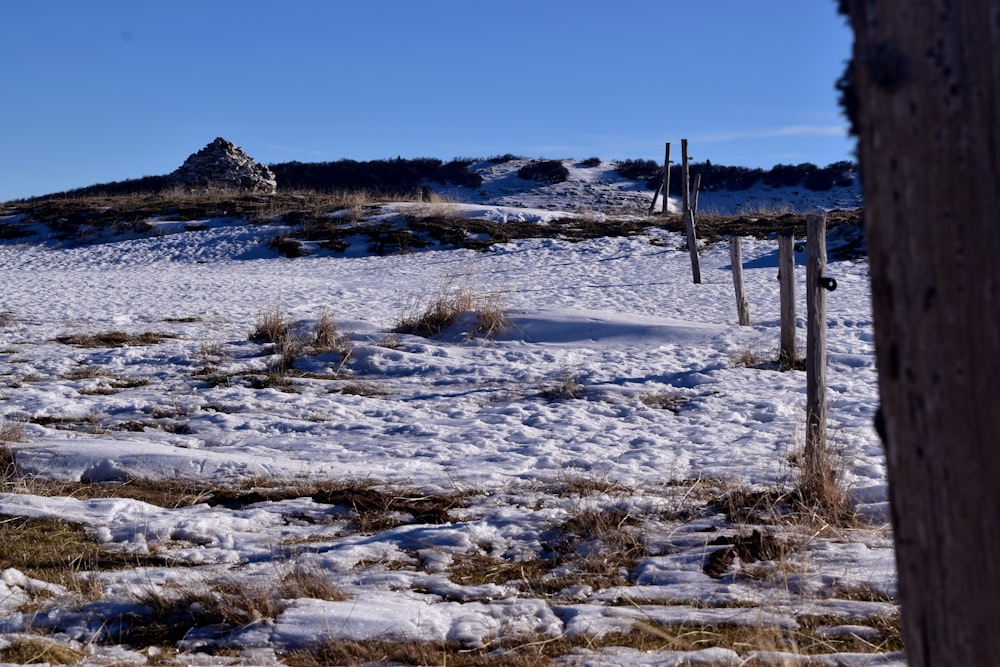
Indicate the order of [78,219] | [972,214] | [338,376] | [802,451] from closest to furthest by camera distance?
[972,214]
[802,451]
[338,376]
[78,219]

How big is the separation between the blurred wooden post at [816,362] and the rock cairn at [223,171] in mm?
23682

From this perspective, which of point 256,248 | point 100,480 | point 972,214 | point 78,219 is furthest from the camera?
point 78,219

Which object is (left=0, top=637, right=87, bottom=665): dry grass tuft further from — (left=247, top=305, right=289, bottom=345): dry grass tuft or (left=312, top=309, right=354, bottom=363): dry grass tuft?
(left=247, top=305, right=289, bottom=345): dry grass tuft

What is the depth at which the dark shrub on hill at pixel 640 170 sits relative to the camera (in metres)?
38.3

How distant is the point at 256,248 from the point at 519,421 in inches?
562

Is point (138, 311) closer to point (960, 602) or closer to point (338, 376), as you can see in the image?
point (338, 376)

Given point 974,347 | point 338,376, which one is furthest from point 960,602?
point 338,376

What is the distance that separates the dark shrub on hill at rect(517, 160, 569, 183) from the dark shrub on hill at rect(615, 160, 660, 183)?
8.76 feet

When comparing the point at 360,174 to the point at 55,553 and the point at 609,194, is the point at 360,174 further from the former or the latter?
the point at 55,553

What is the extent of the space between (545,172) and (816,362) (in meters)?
34.2

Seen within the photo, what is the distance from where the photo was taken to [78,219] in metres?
22.4

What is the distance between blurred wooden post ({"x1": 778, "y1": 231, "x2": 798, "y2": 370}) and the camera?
8.89 m

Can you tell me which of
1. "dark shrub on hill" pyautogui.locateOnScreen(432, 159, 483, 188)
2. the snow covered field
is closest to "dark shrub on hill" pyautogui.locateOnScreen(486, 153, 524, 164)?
"dark shrub on hill" pyautogui.locateOnScreen(432, 159, 483, 188)

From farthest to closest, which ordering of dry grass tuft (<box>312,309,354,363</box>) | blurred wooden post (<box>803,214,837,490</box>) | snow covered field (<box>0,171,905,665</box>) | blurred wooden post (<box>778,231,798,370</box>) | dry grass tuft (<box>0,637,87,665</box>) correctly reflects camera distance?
1. dry grass tuft (<box>312,309,354,363</box>)
2. blurred wooden post (<box>778,231,798,370</box>)
3. blurred wooden post (<box>803,214,837,490</box>)
4. snow covered field (<box>0,171,905,665</box>)
5. dry grass tuft (<box>0,637,87,665</box>)
